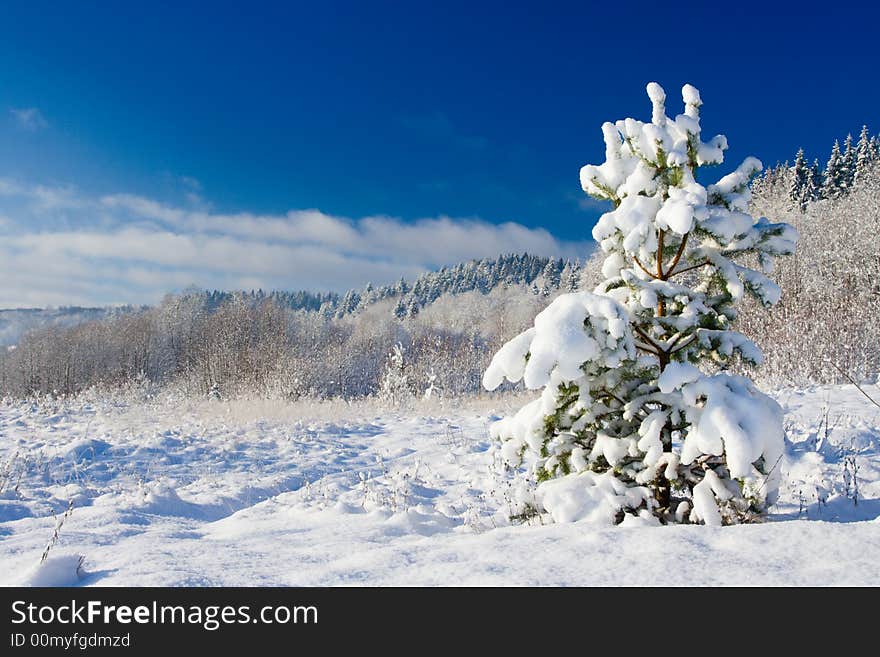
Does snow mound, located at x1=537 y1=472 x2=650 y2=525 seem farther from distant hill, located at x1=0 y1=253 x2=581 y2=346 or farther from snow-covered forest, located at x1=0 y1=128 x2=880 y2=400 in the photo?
distant hill, located at x1=0 y1=253 x2=581 y2=346

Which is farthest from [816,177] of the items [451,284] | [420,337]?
[451,284]

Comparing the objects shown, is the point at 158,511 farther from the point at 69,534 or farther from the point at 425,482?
the point at 425,482

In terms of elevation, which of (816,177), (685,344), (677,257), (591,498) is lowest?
(591,498)

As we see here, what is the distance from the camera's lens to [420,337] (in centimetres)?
4412

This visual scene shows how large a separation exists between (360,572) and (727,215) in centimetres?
349

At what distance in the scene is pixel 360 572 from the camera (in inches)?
109

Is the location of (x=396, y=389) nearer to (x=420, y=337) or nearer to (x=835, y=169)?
(x=420, y=337)

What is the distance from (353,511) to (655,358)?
3.49 metres

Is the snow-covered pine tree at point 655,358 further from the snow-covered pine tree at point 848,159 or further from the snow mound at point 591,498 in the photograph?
the snow-covered pine tree at point 848,159

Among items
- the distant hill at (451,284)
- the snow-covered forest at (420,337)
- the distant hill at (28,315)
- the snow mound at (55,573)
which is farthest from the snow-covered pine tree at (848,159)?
the distant hill at (28,315)

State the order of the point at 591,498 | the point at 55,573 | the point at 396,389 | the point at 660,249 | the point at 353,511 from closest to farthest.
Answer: the point at 55,573 → the point at 591,498 → the point at 660,249 → the point at 353,511 → the point at 396,389
